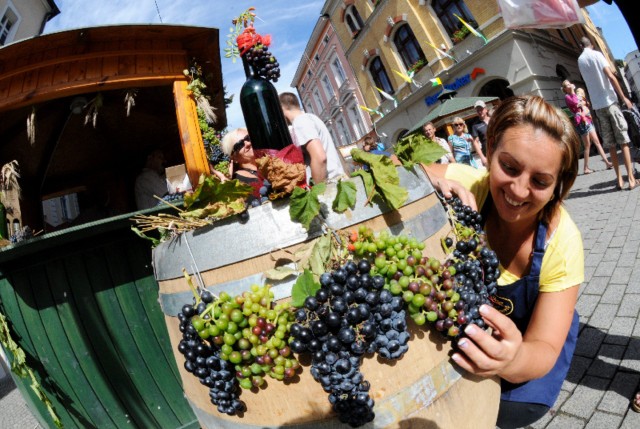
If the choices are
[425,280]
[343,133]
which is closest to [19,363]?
[425,280]

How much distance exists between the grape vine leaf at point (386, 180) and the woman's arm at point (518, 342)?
1.16 ft

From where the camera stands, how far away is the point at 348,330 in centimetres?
77

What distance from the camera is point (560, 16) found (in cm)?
238

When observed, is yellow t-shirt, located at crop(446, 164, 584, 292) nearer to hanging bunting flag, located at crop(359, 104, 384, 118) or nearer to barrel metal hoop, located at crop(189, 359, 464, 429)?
barrel metal hoop, located at crop(189, 359, 464, 429)

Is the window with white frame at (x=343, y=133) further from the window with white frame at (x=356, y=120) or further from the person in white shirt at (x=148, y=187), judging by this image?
the person in white shirt at (x=148, y=187)

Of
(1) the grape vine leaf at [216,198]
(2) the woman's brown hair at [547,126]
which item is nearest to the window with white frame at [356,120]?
(2) the woman's brown hair at [547,126]

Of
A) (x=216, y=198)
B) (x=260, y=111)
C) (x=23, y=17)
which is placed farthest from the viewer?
(x=23, y=17)

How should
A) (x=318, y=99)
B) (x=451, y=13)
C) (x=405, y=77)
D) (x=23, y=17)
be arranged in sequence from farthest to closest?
(x=318, y=99), (x=405, y=77), (x=451, y=13), (x=23, y=17)

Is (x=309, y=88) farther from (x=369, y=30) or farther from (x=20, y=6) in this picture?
(x=20, y=6)

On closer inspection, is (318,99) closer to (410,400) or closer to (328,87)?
(328,87)

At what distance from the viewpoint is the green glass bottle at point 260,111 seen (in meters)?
1.86

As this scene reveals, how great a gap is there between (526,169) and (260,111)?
50.1 inches

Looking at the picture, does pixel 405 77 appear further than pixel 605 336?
Yes

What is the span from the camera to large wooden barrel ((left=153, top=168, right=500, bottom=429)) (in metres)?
0.88
